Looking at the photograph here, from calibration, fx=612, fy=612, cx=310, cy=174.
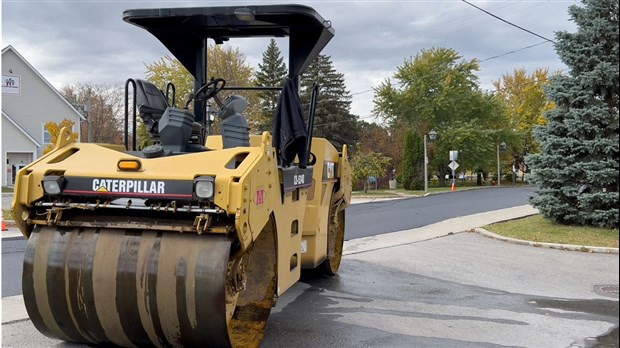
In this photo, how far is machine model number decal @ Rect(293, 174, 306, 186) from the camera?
5246mm

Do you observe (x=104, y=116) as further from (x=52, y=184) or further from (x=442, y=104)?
(x=52, y=184)

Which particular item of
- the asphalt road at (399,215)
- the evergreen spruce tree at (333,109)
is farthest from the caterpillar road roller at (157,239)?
the evergreen spruce tree at (333,109)

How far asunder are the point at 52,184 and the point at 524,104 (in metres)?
56.3

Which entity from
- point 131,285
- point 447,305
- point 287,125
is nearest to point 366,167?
point 447,305

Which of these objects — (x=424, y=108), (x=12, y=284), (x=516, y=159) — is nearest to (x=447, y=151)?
(x=424, y=108)

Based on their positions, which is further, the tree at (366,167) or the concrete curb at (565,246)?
the tree at (366,167)

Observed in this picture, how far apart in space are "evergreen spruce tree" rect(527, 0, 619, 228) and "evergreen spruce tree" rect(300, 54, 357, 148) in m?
35.0

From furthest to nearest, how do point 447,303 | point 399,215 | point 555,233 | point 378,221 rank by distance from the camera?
point 399,215 < point 378,221 < point 555,233 < point 447,303

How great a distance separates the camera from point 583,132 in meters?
13.5

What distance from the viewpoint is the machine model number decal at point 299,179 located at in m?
5.25

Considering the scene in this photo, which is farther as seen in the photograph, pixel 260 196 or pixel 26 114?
pixel 26 114

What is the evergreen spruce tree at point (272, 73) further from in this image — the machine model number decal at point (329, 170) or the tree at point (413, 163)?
the tree at point (413, 163)

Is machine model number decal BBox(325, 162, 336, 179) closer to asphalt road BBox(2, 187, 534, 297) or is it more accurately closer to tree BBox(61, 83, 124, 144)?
asphalt road BBox(2, 187, 534, 297)

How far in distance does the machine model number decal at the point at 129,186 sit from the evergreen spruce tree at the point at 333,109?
147 feet
